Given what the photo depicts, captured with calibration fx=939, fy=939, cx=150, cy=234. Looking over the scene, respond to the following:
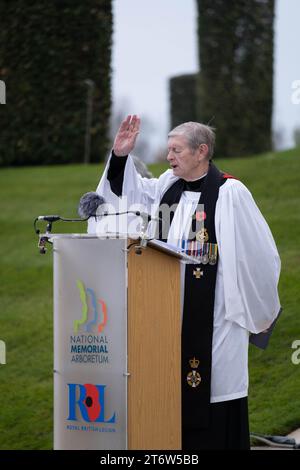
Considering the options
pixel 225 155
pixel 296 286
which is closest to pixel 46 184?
pixel 225 155

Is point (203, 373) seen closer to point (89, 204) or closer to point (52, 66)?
point (89, 204)

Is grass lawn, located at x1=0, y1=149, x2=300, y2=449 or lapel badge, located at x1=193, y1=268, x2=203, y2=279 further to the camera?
grass lawn, located at x1=0, y1=149, x2=300, y2=449

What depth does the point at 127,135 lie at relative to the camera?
5141 mm

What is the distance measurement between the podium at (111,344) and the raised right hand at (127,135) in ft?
2.79

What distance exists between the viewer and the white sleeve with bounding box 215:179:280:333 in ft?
16.5

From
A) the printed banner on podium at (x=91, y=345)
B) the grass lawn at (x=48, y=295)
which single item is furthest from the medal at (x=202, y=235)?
the grass lawn at (x=48, y=295)

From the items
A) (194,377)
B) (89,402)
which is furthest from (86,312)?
(194,377)

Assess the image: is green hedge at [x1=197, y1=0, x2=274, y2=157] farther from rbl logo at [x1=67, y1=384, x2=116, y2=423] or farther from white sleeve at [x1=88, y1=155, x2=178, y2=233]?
rbl logo at [x1=67, y1=384, x2=116, y2=423]

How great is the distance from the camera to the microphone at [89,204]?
4.88m

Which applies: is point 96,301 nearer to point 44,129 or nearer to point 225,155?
point 44,129

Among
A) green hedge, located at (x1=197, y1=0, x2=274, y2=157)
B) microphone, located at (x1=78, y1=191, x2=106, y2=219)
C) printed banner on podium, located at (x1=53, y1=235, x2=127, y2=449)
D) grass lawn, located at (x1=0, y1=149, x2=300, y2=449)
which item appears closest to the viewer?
printed banner on podium, located at (x1=53, y1=235, x2=127, y2=449)

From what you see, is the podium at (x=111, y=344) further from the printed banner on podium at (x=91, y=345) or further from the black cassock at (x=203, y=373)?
the black cassock at (x=203, y=373)

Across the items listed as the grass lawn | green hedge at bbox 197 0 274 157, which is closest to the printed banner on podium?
the grass lawn

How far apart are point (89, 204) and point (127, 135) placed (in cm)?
49
